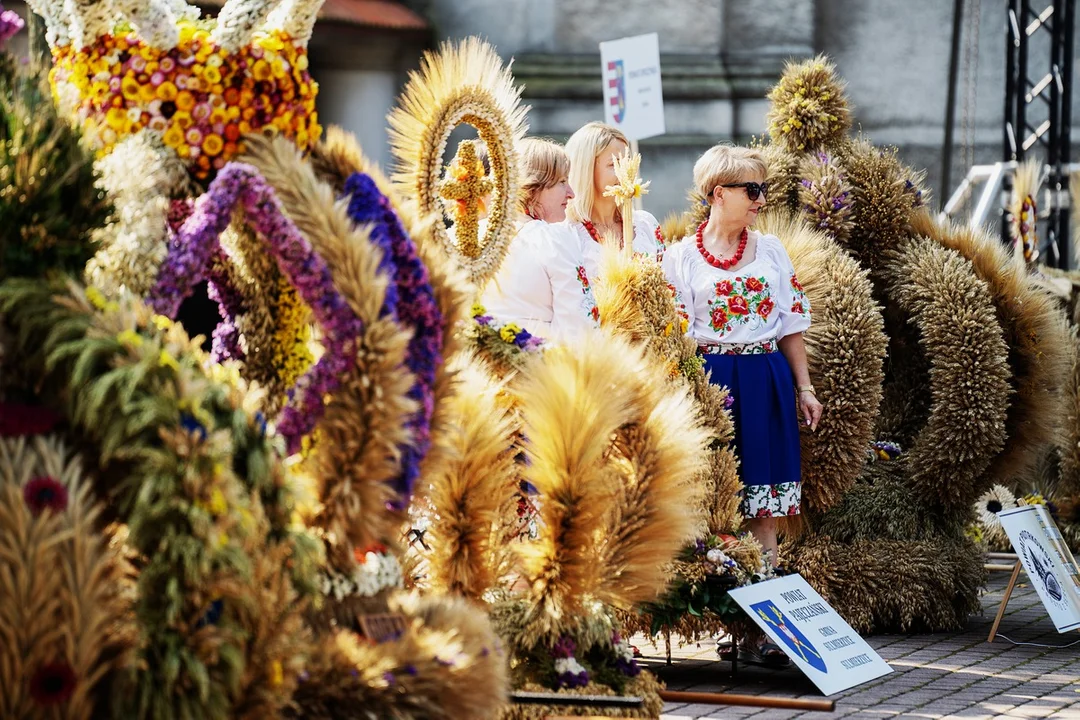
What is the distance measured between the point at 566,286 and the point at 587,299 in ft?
0.26

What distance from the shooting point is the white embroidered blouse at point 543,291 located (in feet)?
15.4

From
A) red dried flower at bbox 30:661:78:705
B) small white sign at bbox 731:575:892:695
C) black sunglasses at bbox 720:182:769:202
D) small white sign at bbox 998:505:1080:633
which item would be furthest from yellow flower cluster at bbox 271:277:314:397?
small white sign at bbox 998:505:1080:633

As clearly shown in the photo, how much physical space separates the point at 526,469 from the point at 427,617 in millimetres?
818

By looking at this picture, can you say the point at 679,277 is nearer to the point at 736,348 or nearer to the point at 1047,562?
the point at 736,348

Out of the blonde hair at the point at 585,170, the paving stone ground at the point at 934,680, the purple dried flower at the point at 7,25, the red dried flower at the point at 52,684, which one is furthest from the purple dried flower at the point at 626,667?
the purple dried flower at the point at 7,25

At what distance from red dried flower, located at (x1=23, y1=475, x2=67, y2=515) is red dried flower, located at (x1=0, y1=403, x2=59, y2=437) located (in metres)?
0.14

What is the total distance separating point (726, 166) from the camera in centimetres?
537

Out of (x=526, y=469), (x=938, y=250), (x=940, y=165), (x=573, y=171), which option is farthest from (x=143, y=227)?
(x=940, y=165)

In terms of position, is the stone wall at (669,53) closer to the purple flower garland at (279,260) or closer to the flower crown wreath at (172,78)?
the flower crown wreath at (172,78)

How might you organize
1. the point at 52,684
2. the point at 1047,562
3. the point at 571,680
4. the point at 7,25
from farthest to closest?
Result: the point at 1047,562, the point at 571,680, the point at 7,25, the point at 52,684

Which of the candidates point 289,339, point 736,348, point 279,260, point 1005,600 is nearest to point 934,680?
point 1005,600

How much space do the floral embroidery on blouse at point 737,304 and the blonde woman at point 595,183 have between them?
0.80 feet

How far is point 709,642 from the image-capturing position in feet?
18.3

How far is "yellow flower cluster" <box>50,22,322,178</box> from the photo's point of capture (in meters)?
3.00
